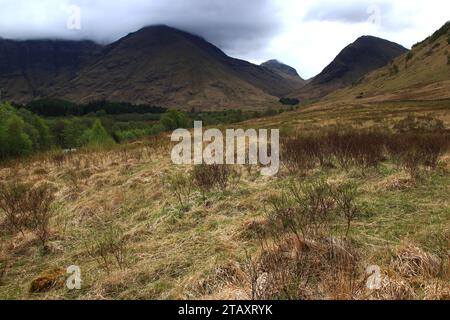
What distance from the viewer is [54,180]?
14164 mm

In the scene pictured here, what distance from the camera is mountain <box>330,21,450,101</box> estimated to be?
6550 cm

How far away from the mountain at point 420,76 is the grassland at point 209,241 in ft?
179

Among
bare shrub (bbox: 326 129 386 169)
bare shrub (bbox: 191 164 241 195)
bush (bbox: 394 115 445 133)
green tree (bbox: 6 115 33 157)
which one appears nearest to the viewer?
bare shrub (bbox: 191 164 241 195)

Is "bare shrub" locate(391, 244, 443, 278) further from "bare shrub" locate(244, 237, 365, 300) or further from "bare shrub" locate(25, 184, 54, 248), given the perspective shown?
"bare shrub" locate(25, 184, 54, 248)

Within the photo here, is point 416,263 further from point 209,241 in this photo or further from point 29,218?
point 29,218

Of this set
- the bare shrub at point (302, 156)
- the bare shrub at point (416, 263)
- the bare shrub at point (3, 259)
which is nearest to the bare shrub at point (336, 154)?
the bare shrub at point (302, 156)

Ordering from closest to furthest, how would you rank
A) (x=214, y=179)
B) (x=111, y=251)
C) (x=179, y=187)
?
(x=111, y=251), (x=179, y=187), (x=214, y=179)

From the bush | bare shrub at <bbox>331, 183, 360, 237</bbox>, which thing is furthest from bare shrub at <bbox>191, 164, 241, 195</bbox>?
the bush

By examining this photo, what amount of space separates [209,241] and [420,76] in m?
88.3

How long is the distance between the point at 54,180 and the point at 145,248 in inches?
362

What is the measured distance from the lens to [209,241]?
636cm

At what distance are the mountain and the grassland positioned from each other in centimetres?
5455

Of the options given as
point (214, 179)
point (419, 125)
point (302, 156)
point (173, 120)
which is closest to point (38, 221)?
point (214, 179)

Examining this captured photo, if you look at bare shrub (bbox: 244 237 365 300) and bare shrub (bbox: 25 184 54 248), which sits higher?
bare shrub (bbox: 244 237 365 300)
